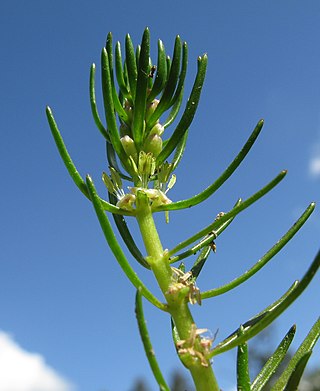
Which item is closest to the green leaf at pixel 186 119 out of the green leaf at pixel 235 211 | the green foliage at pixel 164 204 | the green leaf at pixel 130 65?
the green foliage at pixel 164 204

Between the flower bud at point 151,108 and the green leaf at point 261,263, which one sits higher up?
the flower bud at point 151,108

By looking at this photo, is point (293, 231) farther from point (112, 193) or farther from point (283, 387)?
point (112, 193)

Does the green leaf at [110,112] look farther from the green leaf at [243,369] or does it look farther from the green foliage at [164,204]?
the green leaf at [243,369]

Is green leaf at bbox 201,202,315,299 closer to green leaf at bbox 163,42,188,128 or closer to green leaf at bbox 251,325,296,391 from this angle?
green leaf at bbox 251,325,296,391

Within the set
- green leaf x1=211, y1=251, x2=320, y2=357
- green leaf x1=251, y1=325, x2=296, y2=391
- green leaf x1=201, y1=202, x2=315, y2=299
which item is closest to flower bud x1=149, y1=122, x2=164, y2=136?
green leaf x1=201, y1=202, x2=315, y2=299

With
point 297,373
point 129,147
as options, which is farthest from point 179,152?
point 297,373
